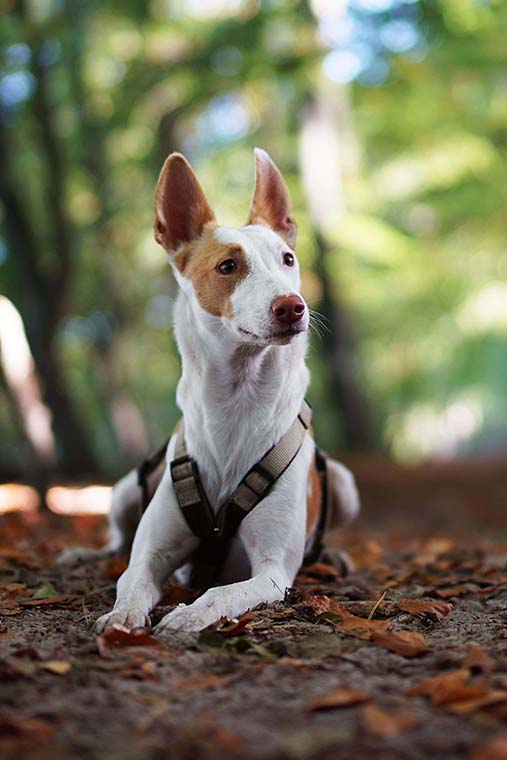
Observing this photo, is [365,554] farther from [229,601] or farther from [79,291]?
A: [79,291]

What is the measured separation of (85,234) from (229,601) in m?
14.3

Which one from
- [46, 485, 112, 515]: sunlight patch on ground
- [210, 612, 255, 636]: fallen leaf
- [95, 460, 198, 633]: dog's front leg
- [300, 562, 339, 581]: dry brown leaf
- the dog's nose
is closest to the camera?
[210, 612, 255, 636]: fallen leaf

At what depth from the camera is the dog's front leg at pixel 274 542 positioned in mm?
3568

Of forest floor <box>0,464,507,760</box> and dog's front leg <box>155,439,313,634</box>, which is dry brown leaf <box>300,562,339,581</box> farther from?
dog's front leg <box>155,439,313,634</box>

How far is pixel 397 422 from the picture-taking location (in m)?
26.1

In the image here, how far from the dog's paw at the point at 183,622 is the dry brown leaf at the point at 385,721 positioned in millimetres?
1044

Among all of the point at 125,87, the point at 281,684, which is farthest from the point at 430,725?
the point at 125,87

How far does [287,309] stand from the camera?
3.73 metres

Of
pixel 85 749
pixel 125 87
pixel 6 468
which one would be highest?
pixel 125 87

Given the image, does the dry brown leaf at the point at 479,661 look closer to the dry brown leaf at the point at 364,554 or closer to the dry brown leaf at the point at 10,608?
the dry brown leaf at the point at 10,608

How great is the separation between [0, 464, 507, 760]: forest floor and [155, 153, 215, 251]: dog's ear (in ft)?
5.73

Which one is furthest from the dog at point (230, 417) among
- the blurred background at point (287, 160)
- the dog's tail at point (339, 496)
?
the blurred background at point (287, 160)

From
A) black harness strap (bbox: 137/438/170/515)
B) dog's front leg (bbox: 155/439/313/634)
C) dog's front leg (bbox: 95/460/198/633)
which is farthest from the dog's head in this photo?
black harness strap (bbox: 137/438/170/515)

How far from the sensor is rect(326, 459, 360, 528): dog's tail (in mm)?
5277
